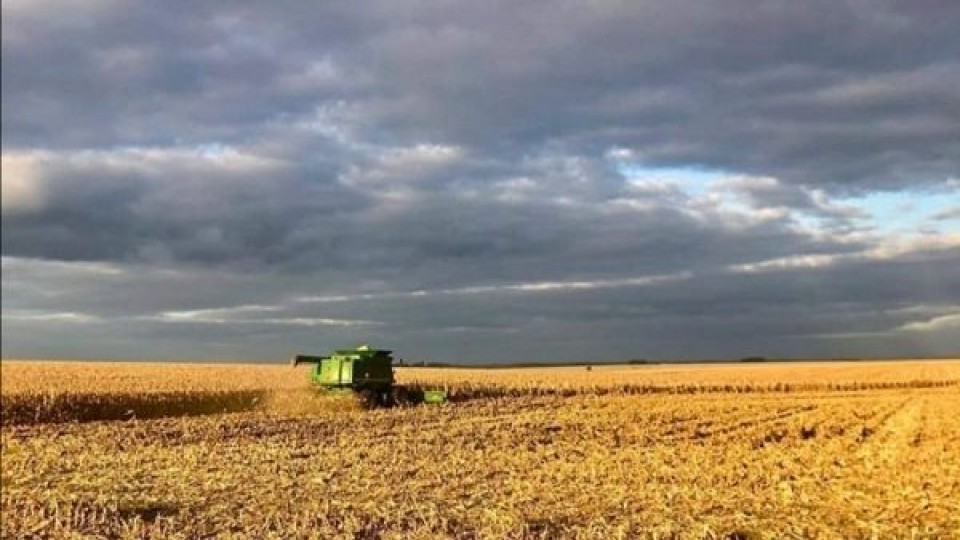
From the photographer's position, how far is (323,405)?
35.5 m

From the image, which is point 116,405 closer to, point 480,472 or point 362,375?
point 362,375

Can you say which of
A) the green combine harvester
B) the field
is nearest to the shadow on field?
the field

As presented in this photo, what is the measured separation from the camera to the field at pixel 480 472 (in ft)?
43.3

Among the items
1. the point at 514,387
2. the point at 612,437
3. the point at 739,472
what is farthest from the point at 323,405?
the point at 739,472

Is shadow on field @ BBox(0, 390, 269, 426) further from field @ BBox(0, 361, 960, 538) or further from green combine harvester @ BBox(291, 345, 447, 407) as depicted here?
green combine harvester @ BBox(291, 345, 447, 407)

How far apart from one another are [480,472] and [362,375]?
1814 centimetres

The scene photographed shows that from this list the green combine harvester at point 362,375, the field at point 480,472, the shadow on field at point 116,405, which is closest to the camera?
the field at point 480,472

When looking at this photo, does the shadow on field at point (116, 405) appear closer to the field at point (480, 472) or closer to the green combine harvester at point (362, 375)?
the field at point (480, 472)

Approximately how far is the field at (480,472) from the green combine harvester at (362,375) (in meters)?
0.85

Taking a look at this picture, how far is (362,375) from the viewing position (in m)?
35.8

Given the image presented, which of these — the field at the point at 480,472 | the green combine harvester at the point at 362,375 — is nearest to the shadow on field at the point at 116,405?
the field at the point at 480,472

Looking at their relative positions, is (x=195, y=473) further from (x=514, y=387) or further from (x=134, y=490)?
(x=514, y=387)

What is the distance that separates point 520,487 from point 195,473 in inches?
237

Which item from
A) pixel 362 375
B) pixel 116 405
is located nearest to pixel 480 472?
pixel 362 375
